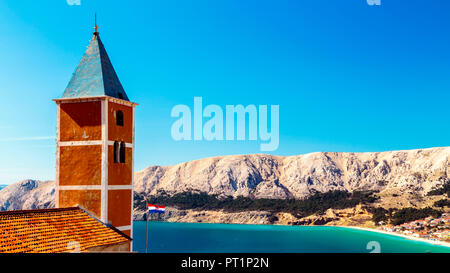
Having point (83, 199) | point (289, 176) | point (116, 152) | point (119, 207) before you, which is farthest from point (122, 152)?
point (289, 176)

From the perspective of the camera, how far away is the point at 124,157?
66.0 ft

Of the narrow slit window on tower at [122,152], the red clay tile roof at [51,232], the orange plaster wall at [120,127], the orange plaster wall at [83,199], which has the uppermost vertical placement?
the orange plaster wall at [120,127]

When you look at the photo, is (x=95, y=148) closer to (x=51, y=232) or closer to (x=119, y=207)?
(x=119, y=207)

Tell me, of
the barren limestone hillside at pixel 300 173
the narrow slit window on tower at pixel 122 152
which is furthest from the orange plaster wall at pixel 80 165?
the barren limestone hillside at pixel 300 173

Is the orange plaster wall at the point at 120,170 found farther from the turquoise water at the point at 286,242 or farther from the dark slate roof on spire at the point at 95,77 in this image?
the turquoise water at the point at 286,242

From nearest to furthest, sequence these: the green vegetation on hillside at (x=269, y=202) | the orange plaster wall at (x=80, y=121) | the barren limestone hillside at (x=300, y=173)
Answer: the orange plaster wall at (x=80, y=121) < the green vegetation on hillside at (x=269, y=202) < the barren limestone hillside at (x=300, y=173)

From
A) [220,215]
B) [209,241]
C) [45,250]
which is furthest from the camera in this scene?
[220,215]

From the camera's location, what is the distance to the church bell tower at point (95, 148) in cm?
1888

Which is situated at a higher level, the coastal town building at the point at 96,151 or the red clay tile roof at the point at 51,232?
the coastal town building at the point at 96,151

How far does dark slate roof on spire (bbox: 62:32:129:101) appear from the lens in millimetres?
19500

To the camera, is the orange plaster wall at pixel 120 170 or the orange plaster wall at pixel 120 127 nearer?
the orange plaster wall at pixel 120 170
